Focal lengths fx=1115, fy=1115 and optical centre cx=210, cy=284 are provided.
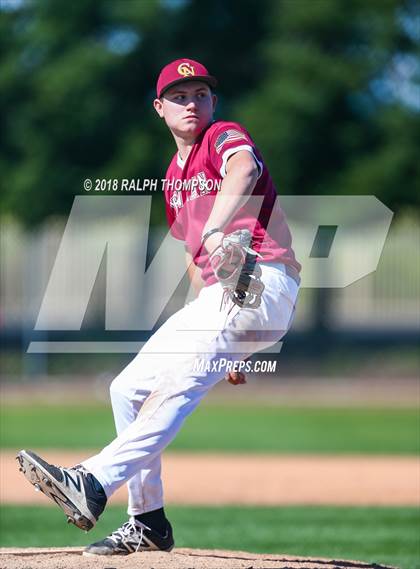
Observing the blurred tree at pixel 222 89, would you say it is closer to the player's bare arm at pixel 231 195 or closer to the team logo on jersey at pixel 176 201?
the team logo on jersey at pixel 176 201

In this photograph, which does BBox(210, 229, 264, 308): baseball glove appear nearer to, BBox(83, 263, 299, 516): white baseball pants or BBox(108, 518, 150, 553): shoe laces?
BBox(83, 263, 299, 516): white baseball pants

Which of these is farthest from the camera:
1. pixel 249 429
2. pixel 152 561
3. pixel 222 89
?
pixel 222 89

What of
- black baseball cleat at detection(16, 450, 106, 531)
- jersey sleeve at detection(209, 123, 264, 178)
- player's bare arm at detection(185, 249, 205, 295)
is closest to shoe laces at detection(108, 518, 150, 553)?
black baseball cleat at detection(16, 450, 106, 531)

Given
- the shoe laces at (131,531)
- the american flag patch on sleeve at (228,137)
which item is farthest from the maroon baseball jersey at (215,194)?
the shoe laces at (131,531)

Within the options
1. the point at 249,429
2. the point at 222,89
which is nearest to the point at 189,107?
the point at 249,429

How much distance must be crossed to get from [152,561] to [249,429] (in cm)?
1143

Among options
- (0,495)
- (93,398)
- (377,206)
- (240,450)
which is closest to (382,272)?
(377,206)

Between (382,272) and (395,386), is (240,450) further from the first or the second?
(382,272)

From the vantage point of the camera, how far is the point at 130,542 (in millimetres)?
5508

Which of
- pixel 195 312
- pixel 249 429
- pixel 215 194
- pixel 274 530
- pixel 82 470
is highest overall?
pixel 249 429

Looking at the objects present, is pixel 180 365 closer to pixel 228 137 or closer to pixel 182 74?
pixel 228 137

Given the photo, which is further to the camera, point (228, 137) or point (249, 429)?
point (249, 429)

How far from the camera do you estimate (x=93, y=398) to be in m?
20.8

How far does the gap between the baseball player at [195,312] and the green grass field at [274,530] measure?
2255 millimetres
